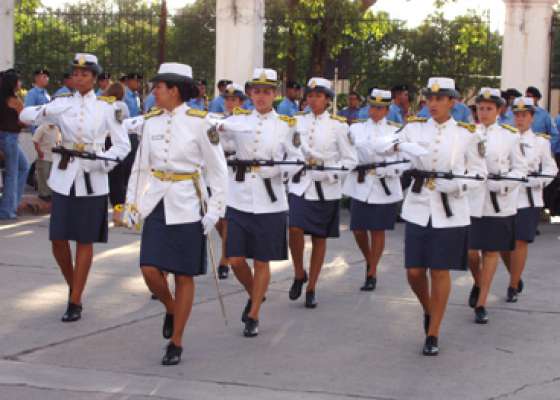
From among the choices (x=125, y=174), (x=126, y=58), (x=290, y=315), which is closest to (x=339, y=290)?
(x=290, y=315)

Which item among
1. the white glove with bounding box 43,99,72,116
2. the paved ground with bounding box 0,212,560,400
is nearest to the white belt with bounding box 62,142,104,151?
the white glove with bounding box 43,99,72,116

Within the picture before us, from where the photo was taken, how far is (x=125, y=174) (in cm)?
1692

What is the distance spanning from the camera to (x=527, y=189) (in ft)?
34.3

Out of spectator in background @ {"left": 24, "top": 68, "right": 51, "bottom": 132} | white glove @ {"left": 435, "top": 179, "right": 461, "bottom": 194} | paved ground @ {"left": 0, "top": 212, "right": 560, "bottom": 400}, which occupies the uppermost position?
spectator in background @ {"left": 24, "top": 68, "right": 51, "bottom": 132}

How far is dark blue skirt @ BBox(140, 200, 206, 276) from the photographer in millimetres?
7184

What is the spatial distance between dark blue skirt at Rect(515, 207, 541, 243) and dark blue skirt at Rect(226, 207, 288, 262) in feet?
8.50

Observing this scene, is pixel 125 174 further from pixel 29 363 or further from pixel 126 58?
pixel 29 363

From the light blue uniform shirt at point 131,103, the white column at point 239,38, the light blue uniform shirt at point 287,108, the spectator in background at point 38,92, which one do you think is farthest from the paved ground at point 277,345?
the white column at point 239,38

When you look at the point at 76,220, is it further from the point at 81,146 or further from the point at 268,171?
the point at 268,171

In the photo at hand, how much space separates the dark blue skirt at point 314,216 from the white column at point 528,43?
9001 millimetres

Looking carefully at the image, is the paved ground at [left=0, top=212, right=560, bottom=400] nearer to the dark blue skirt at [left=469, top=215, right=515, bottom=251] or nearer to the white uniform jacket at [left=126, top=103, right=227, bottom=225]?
the dark blue skirt at [left=469, top=215, right=515, bottom=251]

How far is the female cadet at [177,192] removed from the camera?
7.18 m

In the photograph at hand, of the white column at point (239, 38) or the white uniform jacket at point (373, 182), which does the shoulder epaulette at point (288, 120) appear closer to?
the white uniform jacket at point (373, 182)

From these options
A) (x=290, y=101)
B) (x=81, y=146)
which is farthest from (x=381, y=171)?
(x=290, y=101)
